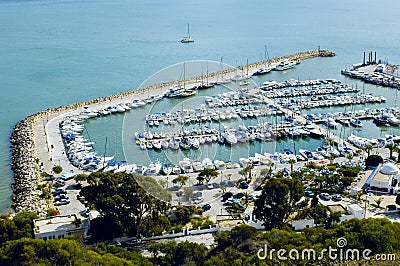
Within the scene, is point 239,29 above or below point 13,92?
above

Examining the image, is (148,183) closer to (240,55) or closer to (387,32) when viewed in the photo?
(240,55)

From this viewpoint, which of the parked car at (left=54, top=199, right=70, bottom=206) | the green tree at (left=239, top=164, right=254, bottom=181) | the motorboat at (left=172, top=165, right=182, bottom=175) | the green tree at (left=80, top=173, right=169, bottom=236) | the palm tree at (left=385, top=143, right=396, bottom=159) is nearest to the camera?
the green tree at (left=80, top=173, right=169, bottom=236)

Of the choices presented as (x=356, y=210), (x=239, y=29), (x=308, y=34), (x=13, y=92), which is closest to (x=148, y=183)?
(x=356, y=210)

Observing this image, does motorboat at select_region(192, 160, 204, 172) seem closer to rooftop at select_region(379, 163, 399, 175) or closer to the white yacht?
the white yacht

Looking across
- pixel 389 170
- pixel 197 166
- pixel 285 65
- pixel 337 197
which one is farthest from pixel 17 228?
pixel 285 65

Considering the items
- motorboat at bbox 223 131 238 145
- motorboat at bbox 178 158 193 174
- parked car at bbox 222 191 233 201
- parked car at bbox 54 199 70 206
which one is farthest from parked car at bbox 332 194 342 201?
parked car at bbox 54 199 70 206

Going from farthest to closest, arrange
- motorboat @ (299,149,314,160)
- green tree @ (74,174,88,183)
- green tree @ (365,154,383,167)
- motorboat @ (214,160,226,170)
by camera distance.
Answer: motorboat @ (299,149,314,160)
green tree @ (365,154,383,167)
green tree @ (74,174,88,183)
motorboat @ (214,160,226,170)
